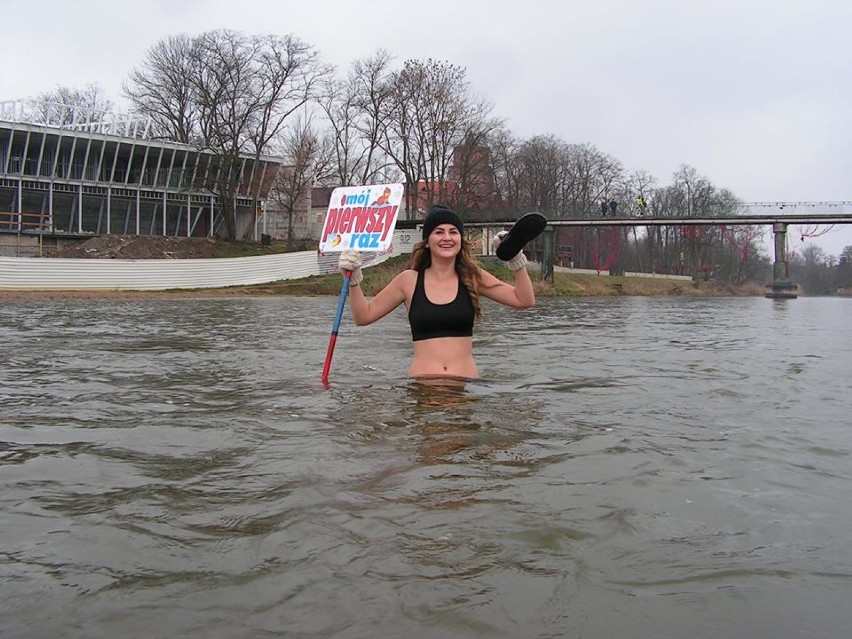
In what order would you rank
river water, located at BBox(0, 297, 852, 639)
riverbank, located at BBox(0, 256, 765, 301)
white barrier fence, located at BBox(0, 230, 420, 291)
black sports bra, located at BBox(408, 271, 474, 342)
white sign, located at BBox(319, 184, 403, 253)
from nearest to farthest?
river water, located at BBox(0, 297, 852, 639), black sports bra, located at BBox(408, 271, 474, 342), white sign, located at BBox(319, 184, 403, 253), riverbank, located at BBox(0, 256, 765, 301), white barrier fence, located at BBox(0, 230, 420, 291)

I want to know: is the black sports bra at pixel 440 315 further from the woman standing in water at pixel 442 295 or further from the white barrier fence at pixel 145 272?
the white barrier fence at pixel 145 272

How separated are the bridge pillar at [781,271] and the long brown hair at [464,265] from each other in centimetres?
5462

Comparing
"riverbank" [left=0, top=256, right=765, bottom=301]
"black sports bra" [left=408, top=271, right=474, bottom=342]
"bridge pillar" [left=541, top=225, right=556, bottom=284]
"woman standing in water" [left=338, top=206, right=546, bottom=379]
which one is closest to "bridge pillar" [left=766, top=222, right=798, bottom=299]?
"riverbank" [left=0, top=256, right=765, bottom=301]

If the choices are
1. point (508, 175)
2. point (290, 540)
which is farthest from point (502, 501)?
point (508, 175)

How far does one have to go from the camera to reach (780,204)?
188 feet

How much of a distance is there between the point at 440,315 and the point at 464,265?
0.49 meters

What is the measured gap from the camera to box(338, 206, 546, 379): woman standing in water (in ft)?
19.9

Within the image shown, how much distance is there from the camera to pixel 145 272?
107ft

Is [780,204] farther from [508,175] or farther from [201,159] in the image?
[201,159]

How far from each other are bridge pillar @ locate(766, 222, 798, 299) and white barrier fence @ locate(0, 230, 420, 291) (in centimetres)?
3549

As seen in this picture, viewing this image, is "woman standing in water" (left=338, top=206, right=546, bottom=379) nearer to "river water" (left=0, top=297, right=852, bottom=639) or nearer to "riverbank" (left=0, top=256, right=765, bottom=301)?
"river water" (left=0, top=297, right=852, bottom=639)

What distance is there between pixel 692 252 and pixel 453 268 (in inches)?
3471

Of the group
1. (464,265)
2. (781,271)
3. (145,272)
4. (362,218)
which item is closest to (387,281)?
(145,272)

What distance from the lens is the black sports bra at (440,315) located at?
604 cm
